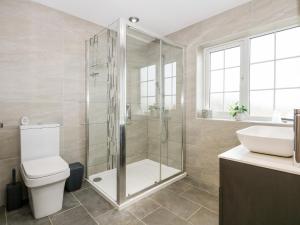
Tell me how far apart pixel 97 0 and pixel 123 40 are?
63 centimetres

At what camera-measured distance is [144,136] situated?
2803 mm

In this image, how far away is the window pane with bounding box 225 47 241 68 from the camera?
7.22 ft

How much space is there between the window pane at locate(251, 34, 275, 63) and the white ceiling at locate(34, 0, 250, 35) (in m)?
0.50

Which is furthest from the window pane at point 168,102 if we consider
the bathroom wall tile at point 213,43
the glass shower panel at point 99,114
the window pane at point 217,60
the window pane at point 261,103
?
the window pane at point 261,103

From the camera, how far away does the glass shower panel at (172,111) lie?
2.60m

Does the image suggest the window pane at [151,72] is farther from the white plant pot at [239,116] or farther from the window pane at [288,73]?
the window pane at [288,73]

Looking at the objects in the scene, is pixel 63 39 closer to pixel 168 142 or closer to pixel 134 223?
pixel 168 142

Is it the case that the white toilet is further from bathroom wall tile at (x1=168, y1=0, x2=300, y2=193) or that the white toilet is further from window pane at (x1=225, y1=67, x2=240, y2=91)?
window pane at (x1=225, y1=67, x2=240, y2=91)

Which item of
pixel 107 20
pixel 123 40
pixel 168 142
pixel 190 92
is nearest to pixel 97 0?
pixel 107 20

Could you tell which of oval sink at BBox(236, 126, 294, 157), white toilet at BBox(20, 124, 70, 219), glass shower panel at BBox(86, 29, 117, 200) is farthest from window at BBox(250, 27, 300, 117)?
white toilet at BBox(20, 124, 70, 219)

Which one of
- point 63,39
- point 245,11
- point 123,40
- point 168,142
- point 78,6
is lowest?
point 168,142

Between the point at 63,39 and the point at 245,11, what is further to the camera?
the point at 63,39

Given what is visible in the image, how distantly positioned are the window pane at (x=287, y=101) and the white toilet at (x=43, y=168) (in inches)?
97.2

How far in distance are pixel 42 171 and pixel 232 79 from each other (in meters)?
2.50
